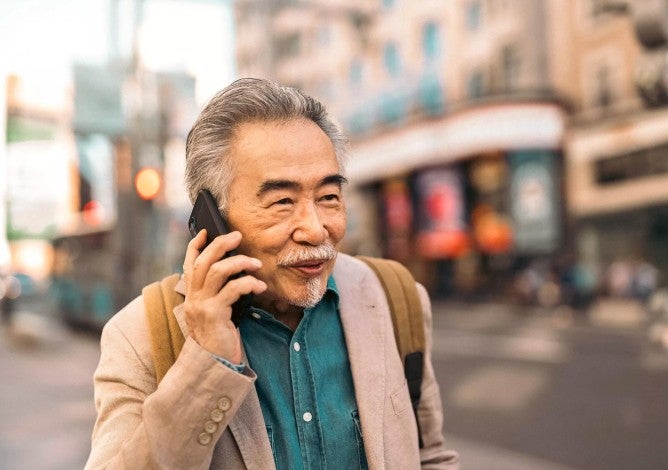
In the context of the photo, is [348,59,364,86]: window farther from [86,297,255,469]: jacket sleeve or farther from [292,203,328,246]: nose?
[86,297,255,469]: jacket sleeve

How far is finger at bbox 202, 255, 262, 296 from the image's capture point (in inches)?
49.0

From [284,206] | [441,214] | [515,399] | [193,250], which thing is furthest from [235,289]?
[441,214]

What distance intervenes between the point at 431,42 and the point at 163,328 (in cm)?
2588

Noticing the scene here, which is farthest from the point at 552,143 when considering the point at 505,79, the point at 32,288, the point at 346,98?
the point at 32,288

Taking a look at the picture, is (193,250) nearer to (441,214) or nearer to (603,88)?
(603,88)

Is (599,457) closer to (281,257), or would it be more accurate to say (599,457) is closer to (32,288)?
(281,257)

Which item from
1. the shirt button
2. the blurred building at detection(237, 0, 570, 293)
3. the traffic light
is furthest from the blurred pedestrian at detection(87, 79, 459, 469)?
the blurred building at detection(237, 0, 570, 293)

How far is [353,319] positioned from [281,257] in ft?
0.91

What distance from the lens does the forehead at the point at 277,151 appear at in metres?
1.41

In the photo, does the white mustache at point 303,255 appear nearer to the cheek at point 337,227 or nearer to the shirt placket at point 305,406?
the cheek at point 337,227

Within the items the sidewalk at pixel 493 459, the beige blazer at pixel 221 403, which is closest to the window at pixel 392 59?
the sidewalk at pixel 493 459

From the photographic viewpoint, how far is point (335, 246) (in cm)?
148

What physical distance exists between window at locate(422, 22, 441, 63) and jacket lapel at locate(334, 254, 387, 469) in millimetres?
25066

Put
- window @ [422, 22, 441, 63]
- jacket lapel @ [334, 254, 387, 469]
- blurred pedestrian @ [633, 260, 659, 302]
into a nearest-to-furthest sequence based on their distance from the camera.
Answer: jacket lapel @ [334, 254, 387, 469]
blurred pedestrian @ [633, 260, 659, 302]
window @ [422, 22, 441, 63]
